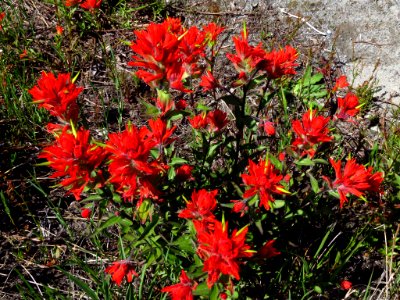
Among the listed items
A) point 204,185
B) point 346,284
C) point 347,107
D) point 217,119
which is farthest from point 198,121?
point 346,284

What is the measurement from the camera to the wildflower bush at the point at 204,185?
1350mm

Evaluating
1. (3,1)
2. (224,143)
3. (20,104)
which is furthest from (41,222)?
(3,1)

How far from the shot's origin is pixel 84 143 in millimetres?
1337

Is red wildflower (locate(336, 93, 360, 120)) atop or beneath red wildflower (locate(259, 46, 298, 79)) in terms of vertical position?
beneath

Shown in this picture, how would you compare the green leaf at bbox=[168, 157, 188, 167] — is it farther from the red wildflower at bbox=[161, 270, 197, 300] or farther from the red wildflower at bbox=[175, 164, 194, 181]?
the red wildflower at bbox=[161, 270, 197, 300]

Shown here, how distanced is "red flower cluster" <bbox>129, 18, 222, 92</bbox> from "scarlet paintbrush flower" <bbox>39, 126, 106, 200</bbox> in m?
0.28

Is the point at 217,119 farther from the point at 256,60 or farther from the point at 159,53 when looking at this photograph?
the point at 159,53

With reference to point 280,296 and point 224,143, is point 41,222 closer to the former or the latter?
point 224,143

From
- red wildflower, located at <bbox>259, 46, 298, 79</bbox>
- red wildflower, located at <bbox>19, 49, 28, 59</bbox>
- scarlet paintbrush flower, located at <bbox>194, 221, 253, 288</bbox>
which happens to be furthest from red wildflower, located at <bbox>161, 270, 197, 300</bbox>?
red wildflower, located at <bbox>19, 49, 28, 59</bbox>

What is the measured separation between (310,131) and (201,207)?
0.46 metres

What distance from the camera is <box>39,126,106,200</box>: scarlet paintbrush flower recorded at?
1303 millimetres

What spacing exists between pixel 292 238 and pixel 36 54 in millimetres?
2004

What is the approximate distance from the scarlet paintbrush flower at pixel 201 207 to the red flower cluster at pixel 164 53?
1.16 ft

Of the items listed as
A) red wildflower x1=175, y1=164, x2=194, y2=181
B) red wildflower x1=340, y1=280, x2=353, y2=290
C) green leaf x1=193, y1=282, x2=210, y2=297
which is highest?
red wildflower x1=175, y1=164, x2=194, y2=181
